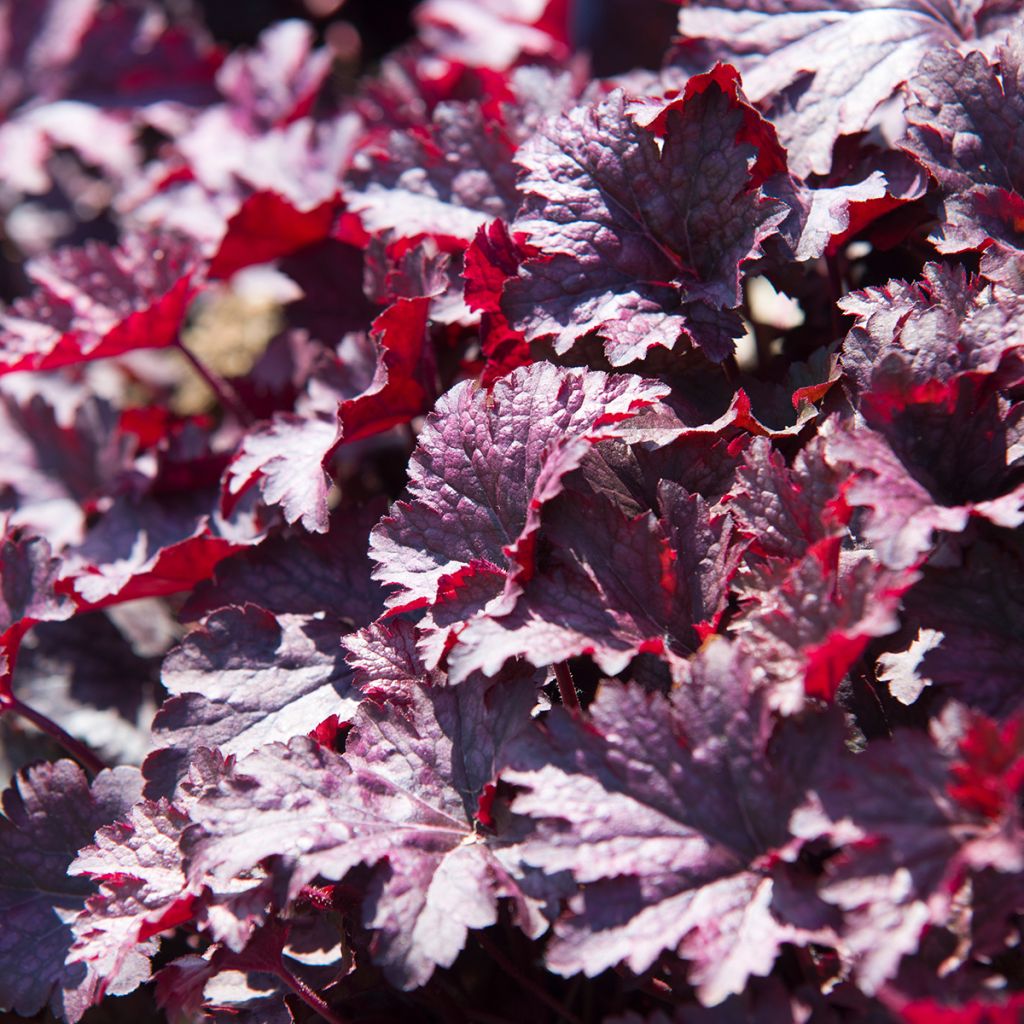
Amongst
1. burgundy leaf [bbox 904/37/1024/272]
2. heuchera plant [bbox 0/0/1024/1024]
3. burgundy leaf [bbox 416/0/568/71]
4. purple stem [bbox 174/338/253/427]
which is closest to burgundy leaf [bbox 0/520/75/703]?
heuchera plant [bbox 0/0/1024/1024]

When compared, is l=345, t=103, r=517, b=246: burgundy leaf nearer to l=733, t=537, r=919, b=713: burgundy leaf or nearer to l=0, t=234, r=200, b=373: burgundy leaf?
l=0, t=234, r=200, b=373: burgundy leaf

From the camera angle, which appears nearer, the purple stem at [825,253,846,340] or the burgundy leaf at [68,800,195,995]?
the burgundy leaf at [68,800,195,995]

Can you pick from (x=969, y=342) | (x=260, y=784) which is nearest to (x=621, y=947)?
(x=260, y=784)

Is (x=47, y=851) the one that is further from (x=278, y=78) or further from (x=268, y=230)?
(x=278, y=78)

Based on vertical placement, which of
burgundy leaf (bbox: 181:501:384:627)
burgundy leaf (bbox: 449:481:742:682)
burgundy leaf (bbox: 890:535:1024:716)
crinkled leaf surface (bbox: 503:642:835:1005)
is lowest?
burgundy leaf (bbox: 181:501:384:627)

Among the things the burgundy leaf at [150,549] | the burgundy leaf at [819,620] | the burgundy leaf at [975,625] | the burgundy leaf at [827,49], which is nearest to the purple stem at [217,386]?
the burgundy leaf at [150,549]

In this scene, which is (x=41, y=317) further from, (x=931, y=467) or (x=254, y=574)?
(x=931, y=467)
